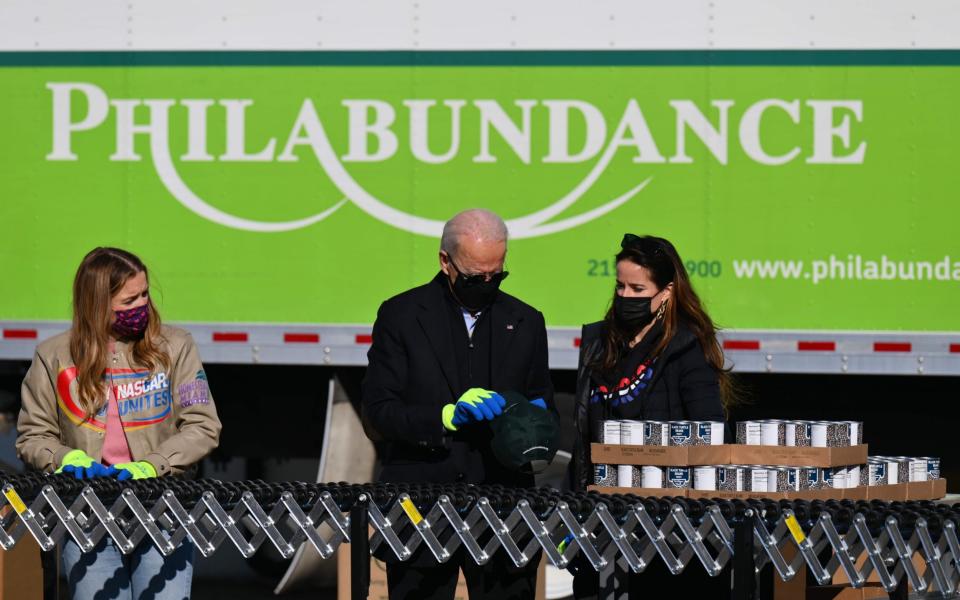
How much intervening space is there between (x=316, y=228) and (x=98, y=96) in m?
1.38

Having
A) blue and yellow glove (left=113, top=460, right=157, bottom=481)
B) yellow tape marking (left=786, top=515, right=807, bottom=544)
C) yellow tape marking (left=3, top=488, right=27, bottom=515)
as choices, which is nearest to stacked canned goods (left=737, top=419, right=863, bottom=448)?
yellow tape marking (left=786, top=515, right=807, bottom=544)

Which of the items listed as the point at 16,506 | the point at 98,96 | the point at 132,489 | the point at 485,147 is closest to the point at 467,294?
the point at 132,489

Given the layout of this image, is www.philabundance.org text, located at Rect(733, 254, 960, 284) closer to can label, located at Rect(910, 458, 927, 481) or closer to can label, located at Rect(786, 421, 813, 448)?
can label, located at Rect(910, 458, 927, 481)

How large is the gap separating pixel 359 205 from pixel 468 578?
136 inches

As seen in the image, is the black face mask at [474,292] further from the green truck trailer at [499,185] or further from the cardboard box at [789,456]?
the green truck trailer at [499,185]

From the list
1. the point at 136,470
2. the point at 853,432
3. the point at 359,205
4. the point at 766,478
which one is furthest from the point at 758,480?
the point at 359,205

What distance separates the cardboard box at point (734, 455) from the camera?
4180 mm

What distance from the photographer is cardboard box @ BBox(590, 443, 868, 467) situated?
4180mm

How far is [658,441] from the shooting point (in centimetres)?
427

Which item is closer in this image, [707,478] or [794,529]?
[794,529]

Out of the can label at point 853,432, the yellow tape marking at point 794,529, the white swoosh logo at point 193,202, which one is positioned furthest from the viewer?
the white swoosh logo at point 193,202

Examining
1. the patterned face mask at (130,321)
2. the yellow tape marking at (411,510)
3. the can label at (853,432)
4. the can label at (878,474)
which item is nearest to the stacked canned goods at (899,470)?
the can label at (878,474)

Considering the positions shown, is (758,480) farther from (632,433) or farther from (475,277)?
(475,277)

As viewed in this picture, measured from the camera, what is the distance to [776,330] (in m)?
7.14
